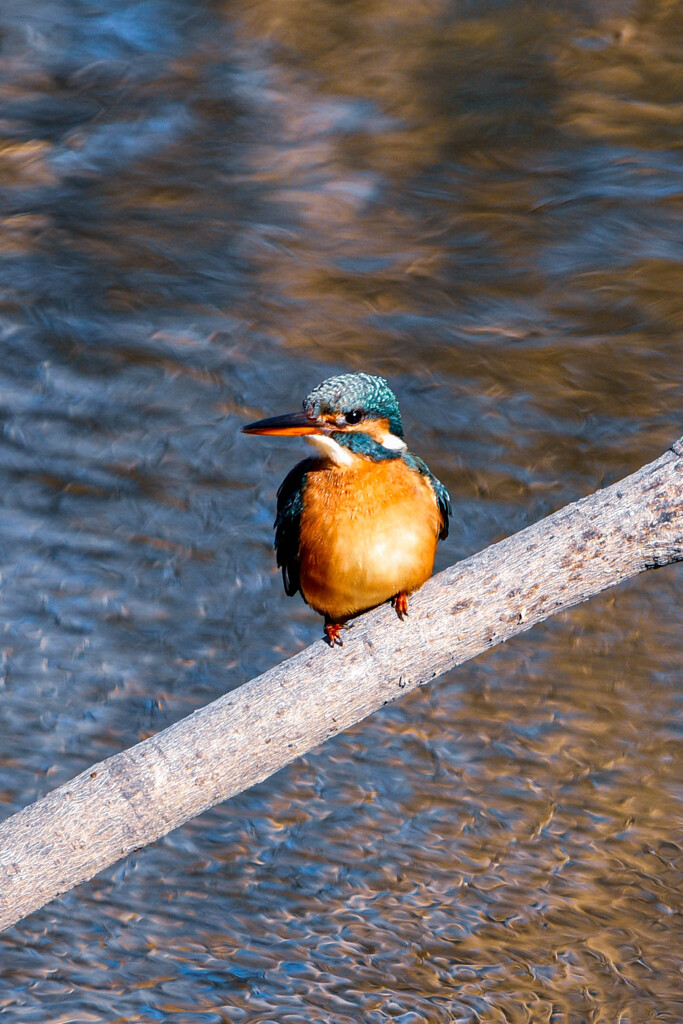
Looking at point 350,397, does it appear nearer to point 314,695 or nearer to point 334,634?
point 334,634

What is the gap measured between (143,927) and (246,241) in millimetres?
2825

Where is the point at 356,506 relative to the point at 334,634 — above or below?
above

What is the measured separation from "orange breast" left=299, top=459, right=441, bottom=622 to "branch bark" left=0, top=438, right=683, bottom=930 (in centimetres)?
15

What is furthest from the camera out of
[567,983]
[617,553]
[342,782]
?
[342,782]

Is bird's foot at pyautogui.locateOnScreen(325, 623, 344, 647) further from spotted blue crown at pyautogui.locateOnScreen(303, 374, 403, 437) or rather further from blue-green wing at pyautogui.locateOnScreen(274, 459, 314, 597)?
spotted blue crown at pyautogui.locateOnScreen(303, 374, 403, 437)

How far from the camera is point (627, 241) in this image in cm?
481

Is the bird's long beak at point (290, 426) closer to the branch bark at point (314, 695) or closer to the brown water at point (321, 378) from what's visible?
the branch bark at point (314, 695)

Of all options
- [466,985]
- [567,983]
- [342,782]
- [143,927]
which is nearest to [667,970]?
[567,983]

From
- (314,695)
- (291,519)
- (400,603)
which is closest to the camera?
(314,695)

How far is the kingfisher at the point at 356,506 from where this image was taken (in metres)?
2.06

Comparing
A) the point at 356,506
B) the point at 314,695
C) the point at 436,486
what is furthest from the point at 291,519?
the point at 314,695

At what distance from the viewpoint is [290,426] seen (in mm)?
2008

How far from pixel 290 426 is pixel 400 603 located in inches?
13.9

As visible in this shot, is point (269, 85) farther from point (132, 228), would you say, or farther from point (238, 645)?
point (238, 645)
